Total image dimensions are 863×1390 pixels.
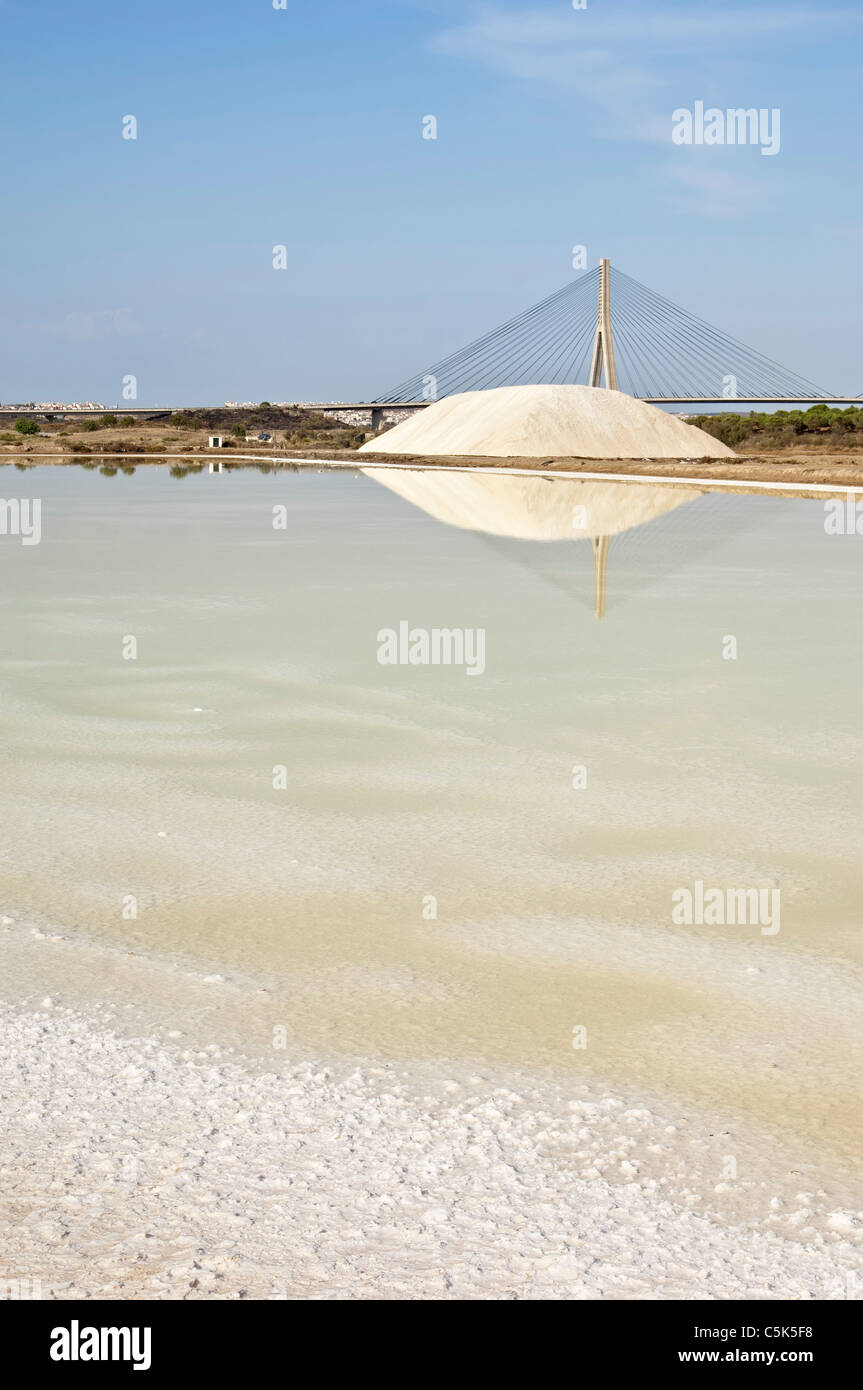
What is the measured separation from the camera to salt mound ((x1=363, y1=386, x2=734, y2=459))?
213 ft

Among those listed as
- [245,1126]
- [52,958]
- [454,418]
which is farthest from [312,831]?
[454,418]

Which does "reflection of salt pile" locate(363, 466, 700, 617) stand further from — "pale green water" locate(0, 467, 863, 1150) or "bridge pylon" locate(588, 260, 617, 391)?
"bridge pylon" locate(588, 260, 617, 391)

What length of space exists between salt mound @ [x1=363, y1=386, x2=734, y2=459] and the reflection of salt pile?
18.4 m

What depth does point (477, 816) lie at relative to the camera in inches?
265

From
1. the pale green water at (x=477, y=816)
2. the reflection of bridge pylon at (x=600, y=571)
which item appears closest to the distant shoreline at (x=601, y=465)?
the reflection of bridge pylon at (x=600, y=571)

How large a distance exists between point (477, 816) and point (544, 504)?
948 inches

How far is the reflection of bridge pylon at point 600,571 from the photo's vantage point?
14.1 m

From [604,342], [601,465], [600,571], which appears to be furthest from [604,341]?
[600,571]

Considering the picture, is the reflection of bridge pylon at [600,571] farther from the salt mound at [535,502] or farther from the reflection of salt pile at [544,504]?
the salt mound at [535,502]

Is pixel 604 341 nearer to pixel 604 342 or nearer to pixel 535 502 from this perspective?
pixel 604 342

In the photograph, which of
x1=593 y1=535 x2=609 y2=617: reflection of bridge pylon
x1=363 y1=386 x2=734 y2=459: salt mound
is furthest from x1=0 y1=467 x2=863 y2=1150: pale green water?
x1=363 y1=386 x2=734 y2=459: salt mound
